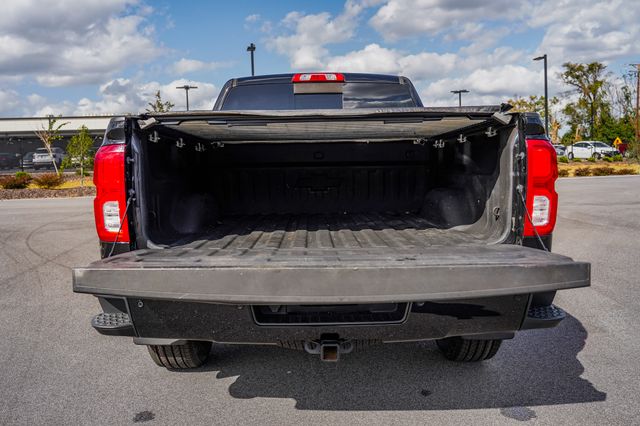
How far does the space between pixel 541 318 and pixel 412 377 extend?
100 centimetres

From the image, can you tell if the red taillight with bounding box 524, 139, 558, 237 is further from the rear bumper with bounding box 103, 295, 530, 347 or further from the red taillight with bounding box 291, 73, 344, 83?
the red taillight with bounding box 291, 73, 344, 83

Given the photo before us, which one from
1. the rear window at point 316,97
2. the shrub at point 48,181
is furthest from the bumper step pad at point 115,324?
the shrub at point 48,181

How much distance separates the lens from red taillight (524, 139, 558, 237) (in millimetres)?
2887

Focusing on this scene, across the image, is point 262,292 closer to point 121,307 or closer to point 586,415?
point 121,307

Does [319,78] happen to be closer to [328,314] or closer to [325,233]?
[325,233]

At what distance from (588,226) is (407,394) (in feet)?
25.3

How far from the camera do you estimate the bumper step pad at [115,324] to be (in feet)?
8.54

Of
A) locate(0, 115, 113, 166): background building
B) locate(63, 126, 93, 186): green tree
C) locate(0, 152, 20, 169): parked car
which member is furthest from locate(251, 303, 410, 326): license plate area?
locate(0, 115, 113, 166): background building

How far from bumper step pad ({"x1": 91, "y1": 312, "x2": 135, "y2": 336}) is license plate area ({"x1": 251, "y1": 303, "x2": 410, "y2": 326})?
0.68 meters

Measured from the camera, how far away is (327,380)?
3277 millimetres

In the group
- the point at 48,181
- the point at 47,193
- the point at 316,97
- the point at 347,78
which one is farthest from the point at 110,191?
the point at 48,181

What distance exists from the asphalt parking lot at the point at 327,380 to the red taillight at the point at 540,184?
1.03 m

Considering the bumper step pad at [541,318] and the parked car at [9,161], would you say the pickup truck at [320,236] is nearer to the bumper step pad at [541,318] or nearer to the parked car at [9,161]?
the bumper step pad at [541,318]

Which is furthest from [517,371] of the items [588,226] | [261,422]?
[588,226]
